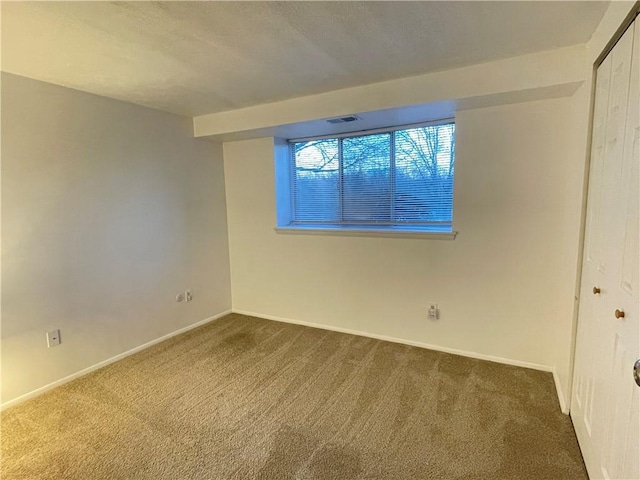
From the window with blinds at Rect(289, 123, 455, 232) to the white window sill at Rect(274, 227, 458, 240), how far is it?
126 mm

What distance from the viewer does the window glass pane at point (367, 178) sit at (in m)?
3.31

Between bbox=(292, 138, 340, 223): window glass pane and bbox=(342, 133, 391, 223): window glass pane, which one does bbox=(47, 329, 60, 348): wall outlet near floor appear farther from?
bbox=(342, 133, 391, 223): window glass pane

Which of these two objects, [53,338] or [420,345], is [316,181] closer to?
[420,345]

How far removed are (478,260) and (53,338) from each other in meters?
3.34

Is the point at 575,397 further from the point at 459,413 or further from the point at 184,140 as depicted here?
the point at 184,140

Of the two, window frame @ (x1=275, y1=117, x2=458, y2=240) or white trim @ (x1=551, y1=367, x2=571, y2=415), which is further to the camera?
window frame @ (x1=275, y1=117, x2=458, y2=240)

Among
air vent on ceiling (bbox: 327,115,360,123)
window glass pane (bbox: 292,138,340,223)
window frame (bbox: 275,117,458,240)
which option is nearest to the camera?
air vent on ceiling (bbox: 327,115,360,123)

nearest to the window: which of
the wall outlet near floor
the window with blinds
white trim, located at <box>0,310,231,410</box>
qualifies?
the window with blinds

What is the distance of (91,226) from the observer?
266cm

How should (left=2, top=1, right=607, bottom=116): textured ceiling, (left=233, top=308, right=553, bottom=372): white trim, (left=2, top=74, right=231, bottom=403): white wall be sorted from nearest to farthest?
(left=2, top=1, right=607, bottom=116): textured ceiling < (left=2, top=74, right=231, bottom=403): white wall < (left=233, top=308, right=553, bottom=372): white trim

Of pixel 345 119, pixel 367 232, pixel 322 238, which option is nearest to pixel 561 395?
pixel 367 232

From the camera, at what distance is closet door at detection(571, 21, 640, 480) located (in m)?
1.17

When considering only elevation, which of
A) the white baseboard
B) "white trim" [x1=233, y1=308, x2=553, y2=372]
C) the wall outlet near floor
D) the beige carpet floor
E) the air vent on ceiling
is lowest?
the beige carpet floor

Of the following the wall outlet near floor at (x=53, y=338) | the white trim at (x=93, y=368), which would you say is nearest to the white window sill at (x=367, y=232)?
the white trim at (x=93, y=368)
